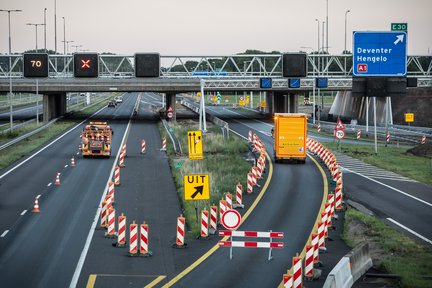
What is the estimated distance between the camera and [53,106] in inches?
3831

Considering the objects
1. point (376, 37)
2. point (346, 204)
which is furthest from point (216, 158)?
point (346, 204)

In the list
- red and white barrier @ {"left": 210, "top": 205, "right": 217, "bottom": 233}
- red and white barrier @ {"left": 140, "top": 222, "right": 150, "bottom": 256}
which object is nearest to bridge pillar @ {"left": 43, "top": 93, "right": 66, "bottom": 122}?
red and white barrier @ {"left": 210, "top": 205, "right": 217, "bottom": 233}

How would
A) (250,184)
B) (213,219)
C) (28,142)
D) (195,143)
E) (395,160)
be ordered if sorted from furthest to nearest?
(28,142), (395,160), (250,184), (195,143), (213,219)

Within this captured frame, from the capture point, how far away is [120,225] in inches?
1030

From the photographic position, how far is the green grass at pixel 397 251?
21578 millimetres

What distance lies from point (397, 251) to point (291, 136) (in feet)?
84.2

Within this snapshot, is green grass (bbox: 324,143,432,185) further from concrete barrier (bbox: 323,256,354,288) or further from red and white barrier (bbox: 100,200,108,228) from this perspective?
concrete barrier (bbox: 323,256,354,288)

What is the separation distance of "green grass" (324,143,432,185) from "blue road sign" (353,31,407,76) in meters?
6.16

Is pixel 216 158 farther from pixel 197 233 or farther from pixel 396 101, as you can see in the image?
pixel 396 101

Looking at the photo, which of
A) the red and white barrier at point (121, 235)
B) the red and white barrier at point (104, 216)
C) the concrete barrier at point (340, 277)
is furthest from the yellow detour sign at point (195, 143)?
the concrete barrier at point (340, 277)

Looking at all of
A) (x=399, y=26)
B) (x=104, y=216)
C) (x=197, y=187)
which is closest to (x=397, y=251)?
(x=197, y=187)

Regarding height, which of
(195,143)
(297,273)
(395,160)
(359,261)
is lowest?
(395,160)

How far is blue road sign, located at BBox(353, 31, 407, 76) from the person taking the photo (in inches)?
1922

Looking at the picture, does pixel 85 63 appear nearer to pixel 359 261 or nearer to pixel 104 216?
pixel 104 216
